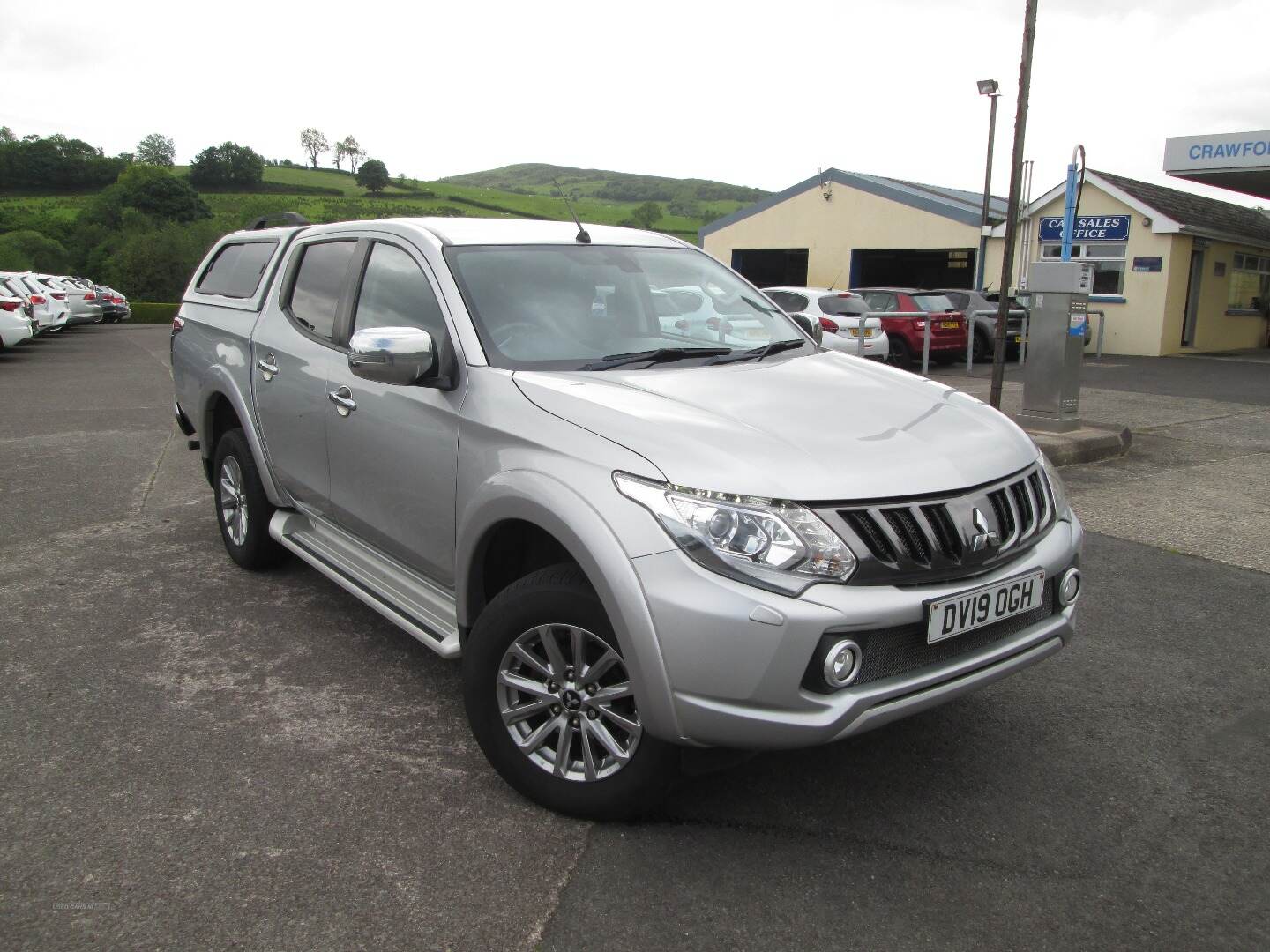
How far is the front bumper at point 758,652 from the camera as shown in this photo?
2.44 meters

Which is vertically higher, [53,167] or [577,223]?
[53,167]

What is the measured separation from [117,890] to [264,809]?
18.4 inches

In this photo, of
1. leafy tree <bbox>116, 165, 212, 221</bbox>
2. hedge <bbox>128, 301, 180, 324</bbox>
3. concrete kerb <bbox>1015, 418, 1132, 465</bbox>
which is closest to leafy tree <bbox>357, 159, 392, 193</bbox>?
leafy tree <bbox>116, 165, 212, 221</bbox>

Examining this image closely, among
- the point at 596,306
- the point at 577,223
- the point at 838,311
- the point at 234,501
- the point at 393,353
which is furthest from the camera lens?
the point at 838,311

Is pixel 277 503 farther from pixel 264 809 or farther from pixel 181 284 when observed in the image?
pixel 181 284

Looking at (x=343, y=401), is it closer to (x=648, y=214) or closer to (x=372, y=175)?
(x=648, y=214)

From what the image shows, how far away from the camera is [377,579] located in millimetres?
3830

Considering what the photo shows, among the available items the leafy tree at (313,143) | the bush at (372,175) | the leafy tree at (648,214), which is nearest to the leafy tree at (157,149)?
the leafy tree at (313,143)

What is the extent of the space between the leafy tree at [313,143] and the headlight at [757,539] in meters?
120

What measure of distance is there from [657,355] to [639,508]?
108cm

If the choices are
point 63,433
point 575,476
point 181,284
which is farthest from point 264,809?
point 181,284

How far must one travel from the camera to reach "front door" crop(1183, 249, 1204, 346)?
73.7 ft

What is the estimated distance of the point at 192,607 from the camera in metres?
4.74

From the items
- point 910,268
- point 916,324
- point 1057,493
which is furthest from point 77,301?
point 1057,493
